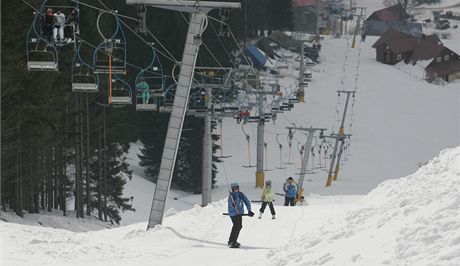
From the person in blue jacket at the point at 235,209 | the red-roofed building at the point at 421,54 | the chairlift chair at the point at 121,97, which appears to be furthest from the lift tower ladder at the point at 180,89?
the red-roofed building at the point at 421,54

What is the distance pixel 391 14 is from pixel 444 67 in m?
45.6

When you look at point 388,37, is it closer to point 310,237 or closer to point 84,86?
point 84,86

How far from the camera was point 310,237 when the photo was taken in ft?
49.2

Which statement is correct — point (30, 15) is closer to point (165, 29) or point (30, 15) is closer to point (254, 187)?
point (254, 187)

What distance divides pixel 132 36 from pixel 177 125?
149ft

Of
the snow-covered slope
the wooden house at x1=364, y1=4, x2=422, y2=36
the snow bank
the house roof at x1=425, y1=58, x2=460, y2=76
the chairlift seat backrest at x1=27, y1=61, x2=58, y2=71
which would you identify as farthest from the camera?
the wooden house at x1=364, y1=4, x2=422, y2=36

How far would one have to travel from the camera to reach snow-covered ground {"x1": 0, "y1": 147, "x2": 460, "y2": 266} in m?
11.1

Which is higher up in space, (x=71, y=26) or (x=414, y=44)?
(x=71, y=26)

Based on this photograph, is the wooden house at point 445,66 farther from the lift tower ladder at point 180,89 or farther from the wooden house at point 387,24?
the lift tower ladder at point 180,89

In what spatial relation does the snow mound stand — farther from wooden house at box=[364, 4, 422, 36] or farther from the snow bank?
wooden house at box=[364, 4, 422, 36]

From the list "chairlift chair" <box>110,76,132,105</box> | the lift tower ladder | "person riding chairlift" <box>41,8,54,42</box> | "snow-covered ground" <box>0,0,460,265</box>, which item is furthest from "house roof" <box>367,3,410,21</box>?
"person riding chairlift" <box>41,8,54,42</box>

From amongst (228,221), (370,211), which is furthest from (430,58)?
(370,211)

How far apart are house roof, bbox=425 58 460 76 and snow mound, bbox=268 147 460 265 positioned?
3566 inches

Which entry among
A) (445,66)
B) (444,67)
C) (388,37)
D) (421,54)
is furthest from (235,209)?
(421,54)
